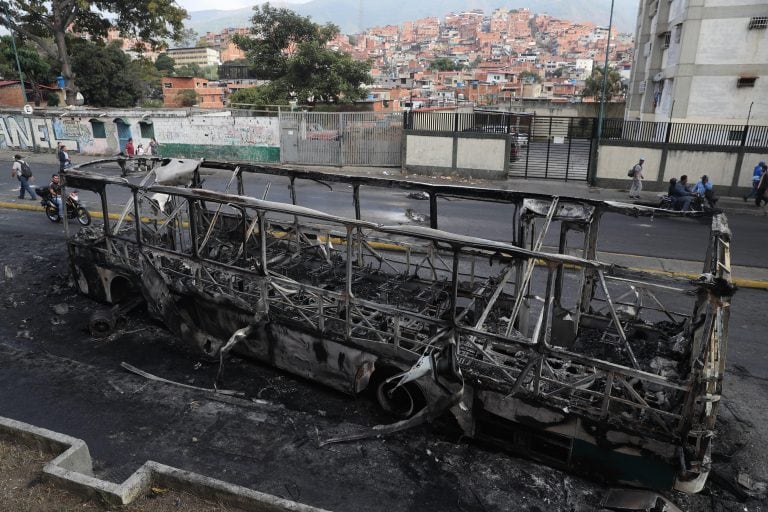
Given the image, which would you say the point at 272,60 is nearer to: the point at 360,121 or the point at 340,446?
the point at 360,121

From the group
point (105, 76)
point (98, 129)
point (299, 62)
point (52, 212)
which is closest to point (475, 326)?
point (52, 212)

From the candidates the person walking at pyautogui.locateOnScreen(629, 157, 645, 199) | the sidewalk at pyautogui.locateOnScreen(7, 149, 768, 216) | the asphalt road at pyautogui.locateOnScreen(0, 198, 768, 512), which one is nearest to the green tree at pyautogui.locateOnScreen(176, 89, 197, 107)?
the sidewalk at pyautogui.locateOnScreen(7, 149, 768, 216)

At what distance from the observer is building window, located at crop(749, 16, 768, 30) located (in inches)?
1029

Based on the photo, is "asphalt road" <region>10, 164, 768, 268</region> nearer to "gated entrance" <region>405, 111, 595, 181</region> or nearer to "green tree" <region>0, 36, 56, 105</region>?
"gated entrance" <region>405, 111, 595, 181</region>

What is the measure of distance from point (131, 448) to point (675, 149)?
21.2 meters

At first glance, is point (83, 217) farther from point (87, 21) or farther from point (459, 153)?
point (87, 21)

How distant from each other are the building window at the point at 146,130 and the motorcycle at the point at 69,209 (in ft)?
44.8

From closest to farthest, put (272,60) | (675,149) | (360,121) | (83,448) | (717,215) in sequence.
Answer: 1. (83,448)
2. (717,215)
3. (675,149)
4. (360,121)
5. (272,60)

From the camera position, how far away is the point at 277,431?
624cm

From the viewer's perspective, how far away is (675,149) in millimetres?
20594

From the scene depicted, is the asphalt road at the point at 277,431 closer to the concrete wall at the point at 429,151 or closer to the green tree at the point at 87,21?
the concrete wall at the point at 429,151

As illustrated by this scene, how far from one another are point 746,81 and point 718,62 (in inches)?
65.7

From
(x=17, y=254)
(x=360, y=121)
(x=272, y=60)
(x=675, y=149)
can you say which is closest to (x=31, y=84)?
(x=272, y=60)

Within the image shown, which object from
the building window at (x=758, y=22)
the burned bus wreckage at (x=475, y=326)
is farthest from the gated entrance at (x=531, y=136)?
the burned bus wreckage at (x=475, y=326)
